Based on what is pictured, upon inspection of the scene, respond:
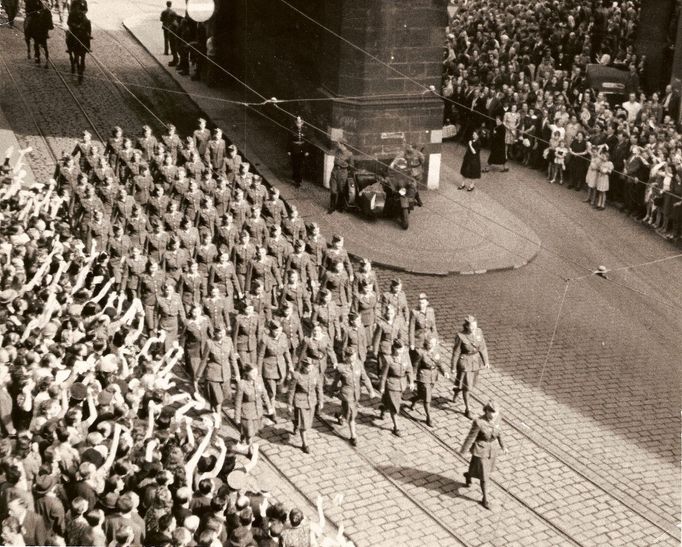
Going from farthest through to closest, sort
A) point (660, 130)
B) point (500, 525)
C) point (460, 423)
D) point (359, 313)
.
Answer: point (660, 130) → point (359, 313) → point (460, 423) → point (500, 525)

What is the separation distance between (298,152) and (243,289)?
6874mm

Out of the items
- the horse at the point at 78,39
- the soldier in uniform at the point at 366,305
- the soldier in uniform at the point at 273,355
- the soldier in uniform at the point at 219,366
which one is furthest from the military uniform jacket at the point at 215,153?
the soldier in uniform at the point at 219,366

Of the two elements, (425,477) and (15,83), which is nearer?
(425,477)

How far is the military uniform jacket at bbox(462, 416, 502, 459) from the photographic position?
534 inches

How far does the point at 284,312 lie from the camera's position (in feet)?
52.1

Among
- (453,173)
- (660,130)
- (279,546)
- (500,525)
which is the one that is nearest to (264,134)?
(453,173)

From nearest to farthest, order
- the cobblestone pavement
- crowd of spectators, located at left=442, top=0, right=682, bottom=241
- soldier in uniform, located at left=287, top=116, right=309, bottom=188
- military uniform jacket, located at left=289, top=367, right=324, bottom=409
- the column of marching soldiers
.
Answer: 1. the cobblestone pavement
2. military uniform jacket, located at left=289, top=367, right=324, bottom=409
3. the column of marching soldiers
4. crowd of spectators, located at left=442, top=0, right=682, bottom=241
5. soldier in uniform, located at left=287, top=116, right=309, bottom=188

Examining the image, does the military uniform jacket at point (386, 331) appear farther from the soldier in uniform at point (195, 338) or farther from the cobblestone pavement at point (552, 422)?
the soldier in uniform at point (195, 338)

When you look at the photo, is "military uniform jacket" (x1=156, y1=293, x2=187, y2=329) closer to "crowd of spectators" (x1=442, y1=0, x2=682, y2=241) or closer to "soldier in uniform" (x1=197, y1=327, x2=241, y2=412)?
"soldier in uniform" (x1=197, y1=327, x2=241, y2=412)

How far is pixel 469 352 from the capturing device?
15.7 metres

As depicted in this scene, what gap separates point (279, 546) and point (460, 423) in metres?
5.78

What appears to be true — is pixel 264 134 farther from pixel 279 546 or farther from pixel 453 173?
pixel 279 546

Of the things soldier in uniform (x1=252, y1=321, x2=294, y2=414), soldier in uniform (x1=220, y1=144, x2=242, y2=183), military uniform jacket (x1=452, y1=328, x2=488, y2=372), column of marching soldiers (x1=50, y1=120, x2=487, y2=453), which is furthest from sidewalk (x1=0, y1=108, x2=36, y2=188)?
military uniform jacket (x1=452, y1=328, x2=488, y2=372)

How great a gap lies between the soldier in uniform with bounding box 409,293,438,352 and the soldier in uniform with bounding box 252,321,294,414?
1.92 meters
